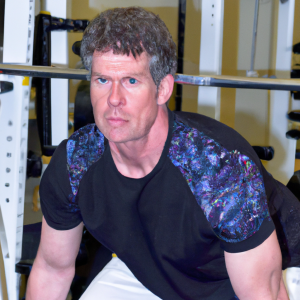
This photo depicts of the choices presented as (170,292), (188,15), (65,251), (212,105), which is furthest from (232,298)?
(188,15)

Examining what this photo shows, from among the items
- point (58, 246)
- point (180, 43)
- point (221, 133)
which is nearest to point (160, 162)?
point (221, 133)

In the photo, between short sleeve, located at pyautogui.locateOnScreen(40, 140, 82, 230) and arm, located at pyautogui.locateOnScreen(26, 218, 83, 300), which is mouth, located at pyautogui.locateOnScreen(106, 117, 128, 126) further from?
arm, located at pyautogui.locateOnScreen(26, 218, 83, 300)

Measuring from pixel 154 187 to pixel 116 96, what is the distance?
219mm

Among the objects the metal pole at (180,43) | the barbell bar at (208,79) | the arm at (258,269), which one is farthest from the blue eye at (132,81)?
the metal pole at (180,43)

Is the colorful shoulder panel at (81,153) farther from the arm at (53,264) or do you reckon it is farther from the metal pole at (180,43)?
the metal pole at (180,43)

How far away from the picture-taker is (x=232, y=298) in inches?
A: 37.3

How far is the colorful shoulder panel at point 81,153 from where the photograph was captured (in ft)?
2.80

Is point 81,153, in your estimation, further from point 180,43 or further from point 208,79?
point 180,43

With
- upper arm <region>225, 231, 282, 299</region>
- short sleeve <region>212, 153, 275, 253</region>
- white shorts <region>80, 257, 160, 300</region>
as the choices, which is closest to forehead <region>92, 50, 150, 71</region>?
short sleeve <region>212, 153, 275, 253</region>

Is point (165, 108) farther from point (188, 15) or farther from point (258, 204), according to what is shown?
point (188, 15)

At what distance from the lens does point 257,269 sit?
72 centimetres

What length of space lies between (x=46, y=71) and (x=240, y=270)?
28.0 inches

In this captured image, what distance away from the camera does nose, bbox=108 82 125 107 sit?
2.29 feet

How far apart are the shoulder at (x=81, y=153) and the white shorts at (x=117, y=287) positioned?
12.5 inches
